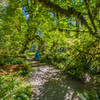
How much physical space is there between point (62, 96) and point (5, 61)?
16.8 ft

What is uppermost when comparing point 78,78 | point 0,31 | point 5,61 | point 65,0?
point 65,0

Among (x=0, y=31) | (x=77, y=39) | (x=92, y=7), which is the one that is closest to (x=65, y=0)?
(x=92, y=7)

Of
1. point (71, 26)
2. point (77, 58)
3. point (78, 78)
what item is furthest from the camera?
point (77, 58)

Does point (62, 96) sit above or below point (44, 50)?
below

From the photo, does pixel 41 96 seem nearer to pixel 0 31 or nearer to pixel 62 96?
pixel 62 96

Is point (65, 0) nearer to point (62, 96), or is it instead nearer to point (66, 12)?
point (66, 12)

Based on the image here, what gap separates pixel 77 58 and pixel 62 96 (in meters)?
3.24

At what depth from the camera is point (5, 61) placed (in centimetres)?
639

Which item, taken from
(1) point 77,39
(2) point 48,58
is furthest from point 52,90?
(2) point 48,58

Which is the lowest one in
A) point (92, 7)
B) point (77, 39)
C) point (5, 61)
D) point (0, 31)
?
point (5, 61)

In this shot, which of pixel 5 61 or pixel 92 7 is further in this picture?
pixel 5 61

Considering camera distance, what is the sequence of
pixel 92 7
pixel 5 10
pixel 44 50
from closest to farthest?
1. pixel 92 7
2. pixel 5 10
3. pixel 44 50

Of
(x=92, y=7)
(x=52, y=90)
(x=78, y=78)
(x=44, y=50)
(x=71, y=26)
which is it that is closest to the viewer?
(x=92, y=7)

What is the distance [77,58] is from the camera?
607 centimetres
